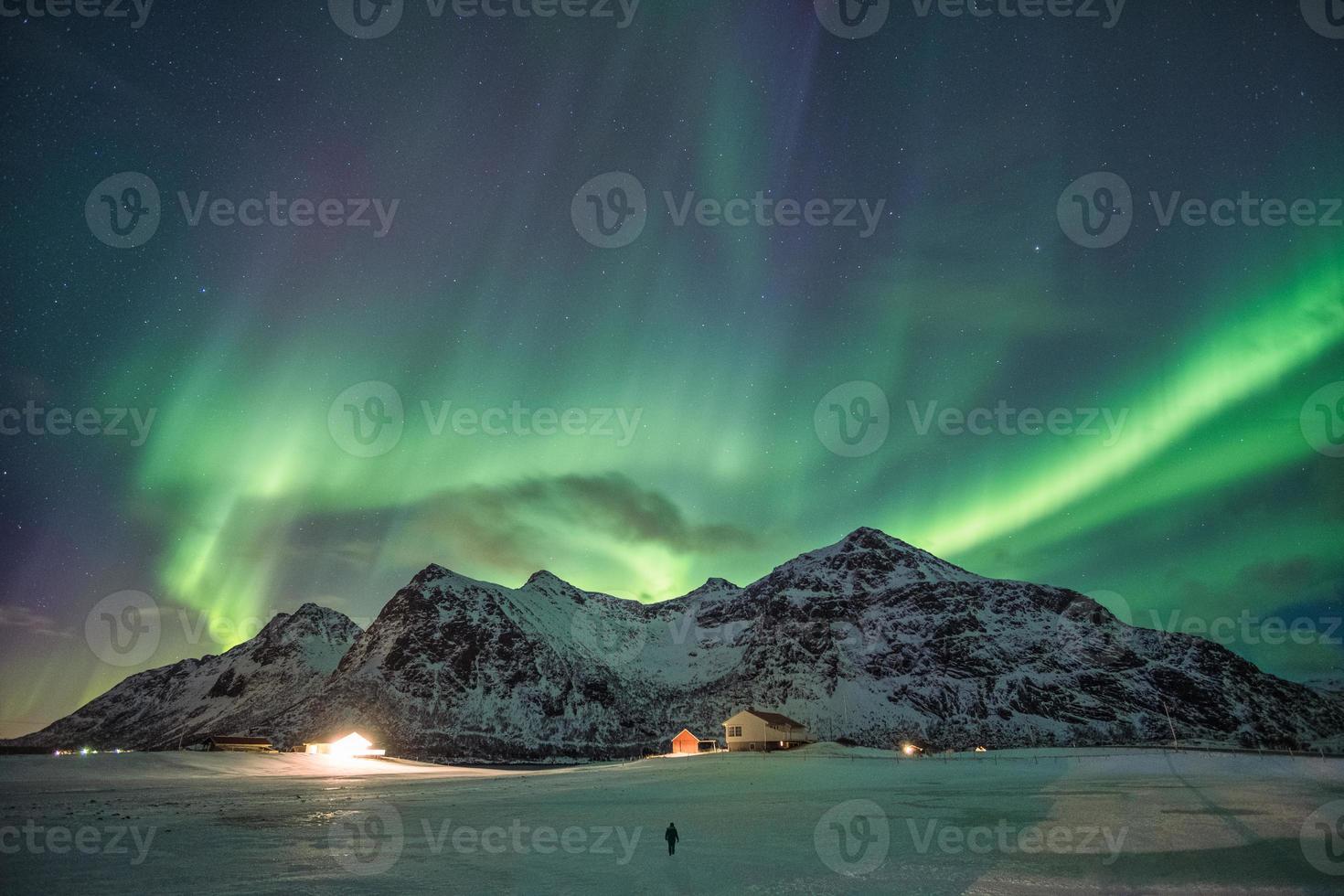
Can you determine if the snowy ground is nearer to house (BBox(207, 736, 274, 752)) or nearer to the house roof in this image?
the house roof

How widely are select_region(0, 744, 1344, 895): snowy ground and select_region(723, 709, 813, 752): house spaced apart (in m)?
58.9

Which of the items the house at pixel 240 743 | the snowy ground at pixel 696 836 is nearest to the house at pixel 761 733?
the snowy ground at pixel 696 836

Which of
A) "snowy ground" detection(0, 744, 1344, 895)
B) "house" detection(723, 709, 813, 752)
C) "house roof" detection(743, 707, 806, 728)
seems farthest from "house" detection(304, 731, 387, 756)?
"house roof" detection(743, 707, 806, 728)

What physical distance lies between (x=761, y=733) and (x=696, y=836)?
91.5 meters

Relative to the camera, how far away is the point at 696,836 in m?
30.5

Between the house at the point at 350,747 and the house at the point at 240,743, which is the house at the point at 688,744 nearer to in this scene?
the house at the point at 350,747

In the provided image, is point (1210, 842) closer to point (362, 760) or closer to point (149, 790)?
point (149, 790)

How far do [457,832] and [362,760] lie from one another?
7889cm

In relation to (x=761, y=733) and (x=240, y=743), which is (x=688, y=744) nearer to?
(x=761, y=733)

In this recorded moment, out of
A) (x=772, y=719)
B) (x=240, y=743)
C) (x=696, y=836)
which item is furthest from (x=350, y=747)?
(x=696, y=836)

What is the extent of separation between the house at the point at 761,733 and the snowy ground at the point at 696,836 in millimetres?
58929

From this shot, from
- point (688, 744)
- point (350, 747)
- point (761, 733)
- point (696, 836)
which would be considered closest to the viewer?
point (696, 836)

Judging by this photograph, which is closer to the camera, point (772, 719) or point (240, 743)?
point (240, 743)

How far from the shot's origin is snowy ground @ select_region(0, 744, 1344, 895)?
69.1ft
